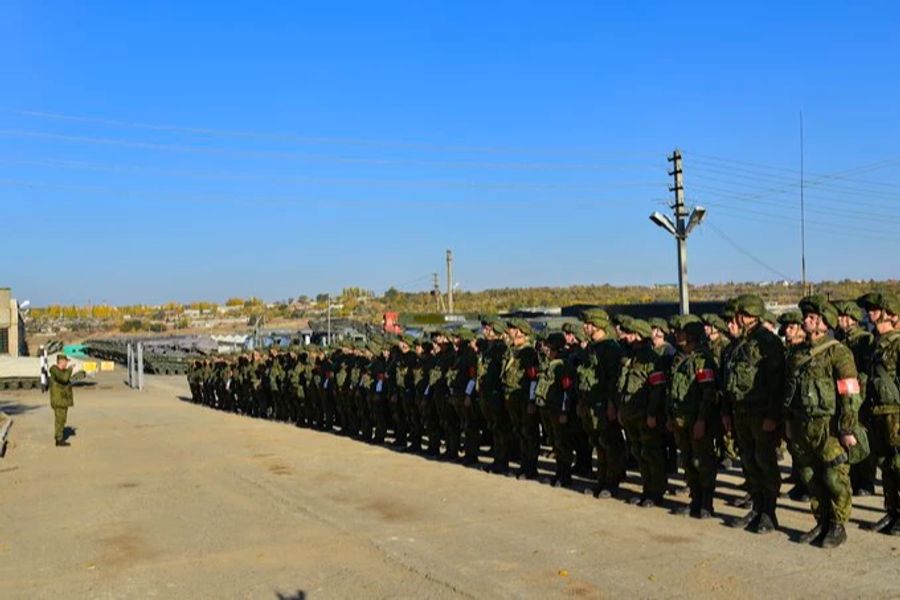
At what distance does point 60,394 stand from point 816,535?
540 inches

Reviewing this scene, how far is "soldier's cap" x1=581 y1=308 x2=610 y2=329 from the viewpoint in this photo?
1001cm

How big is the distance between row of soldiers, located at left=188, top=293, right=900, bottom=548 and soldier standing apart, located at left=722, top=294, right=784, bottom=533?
0.01 meters

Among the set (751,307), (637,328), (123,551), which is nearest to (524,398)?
(637,328)

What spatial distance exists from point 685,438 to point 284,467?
20.2 feet

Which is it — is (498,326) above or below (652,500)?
above

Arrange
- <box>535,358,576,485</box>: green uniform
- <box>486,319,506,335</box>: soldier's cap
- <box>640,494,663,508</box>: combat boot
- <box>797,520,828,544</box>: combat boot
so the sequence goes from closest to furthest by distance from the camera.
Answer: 1. <box>797,520,828,544</box>: combat boot
2. <box>640,494,663,508</box>: combat boot
3. <box>535,358,576,485</box>: green uniform
4. <box>486,319,506,335</box>: soldier's cap

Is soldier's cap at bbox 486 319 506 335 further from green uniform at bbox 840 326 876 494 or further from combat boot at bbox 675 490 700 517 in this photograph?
green uniform at bbox 840 326 876 494

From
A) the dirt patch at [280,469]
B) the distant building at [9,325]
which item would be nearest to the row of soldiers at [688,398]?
the dirt patch at [280,469]

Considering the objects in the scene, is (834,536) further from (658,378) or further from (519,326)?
(519,326)

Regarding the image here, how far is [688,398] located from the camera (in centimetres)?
841

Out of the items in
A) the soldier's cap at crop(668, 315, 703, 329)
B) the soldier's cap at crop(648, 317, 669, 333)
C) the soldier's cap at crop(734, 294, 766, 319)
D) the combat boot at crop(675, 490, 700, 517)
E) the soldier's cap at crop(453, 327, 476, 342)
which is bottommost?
the combat boot at crop(675, 490, 700, 517)

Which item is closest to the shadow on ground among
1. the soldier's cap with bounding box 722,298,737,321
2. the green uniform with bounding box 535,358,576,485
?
the green uniform with bounding box 535,358,576,485

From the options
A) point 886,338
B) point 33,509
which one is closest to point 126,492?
point 33,509

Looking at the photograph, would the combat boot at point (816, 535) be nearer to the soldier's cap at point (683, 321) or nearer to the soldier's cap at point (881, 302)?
the soldier's cap at point (881, 302)
